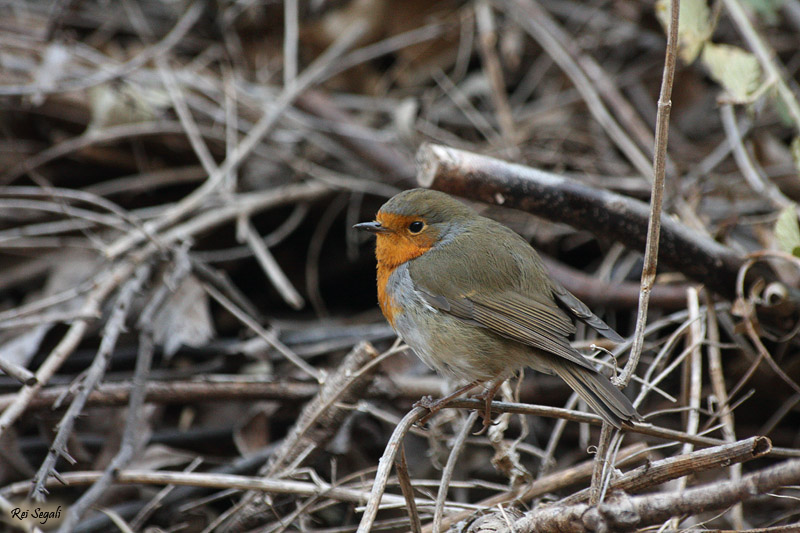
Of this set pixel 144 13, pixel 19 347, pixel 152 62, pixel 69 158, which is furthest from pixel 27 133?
pixel 19 347

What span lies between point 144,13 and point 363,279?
2.38 meters

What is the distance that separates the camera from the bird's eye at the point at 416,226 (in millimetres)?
2768

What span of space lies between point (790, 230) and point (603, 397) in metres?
1.12

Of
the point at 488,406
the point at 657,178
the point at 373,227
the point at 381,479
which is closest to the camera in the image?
the point at 381,479

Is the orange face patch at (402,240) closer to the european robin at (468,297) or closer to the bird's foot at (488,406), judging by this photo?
the european robin at (468,297)

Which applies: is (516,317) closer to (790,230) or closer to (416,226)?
(416,226)

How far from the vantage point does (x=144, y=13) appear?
4824mm

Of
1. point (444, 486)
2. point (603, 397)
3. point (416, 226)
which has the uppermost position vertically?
point (416, 226)

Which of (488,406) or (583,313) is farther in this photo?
(583,313)

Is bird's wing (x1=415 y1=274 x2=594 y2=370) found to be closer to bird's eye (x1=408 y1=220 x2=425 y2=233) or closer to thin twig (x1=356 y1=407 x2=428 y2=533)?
bird's eye (x1=408 y1=220 x2=425 y2=233)

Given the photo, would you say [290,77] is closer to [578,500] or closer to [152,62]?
[152,62]

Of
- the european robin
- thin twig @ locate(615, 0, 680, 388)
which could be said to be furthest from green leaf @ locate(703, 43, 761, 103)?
thin twig @ locate(615, 0, 680, 388)

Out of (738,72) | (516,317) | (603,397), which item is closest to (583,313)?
(516,317)

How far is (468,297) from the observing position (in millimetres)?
2586
